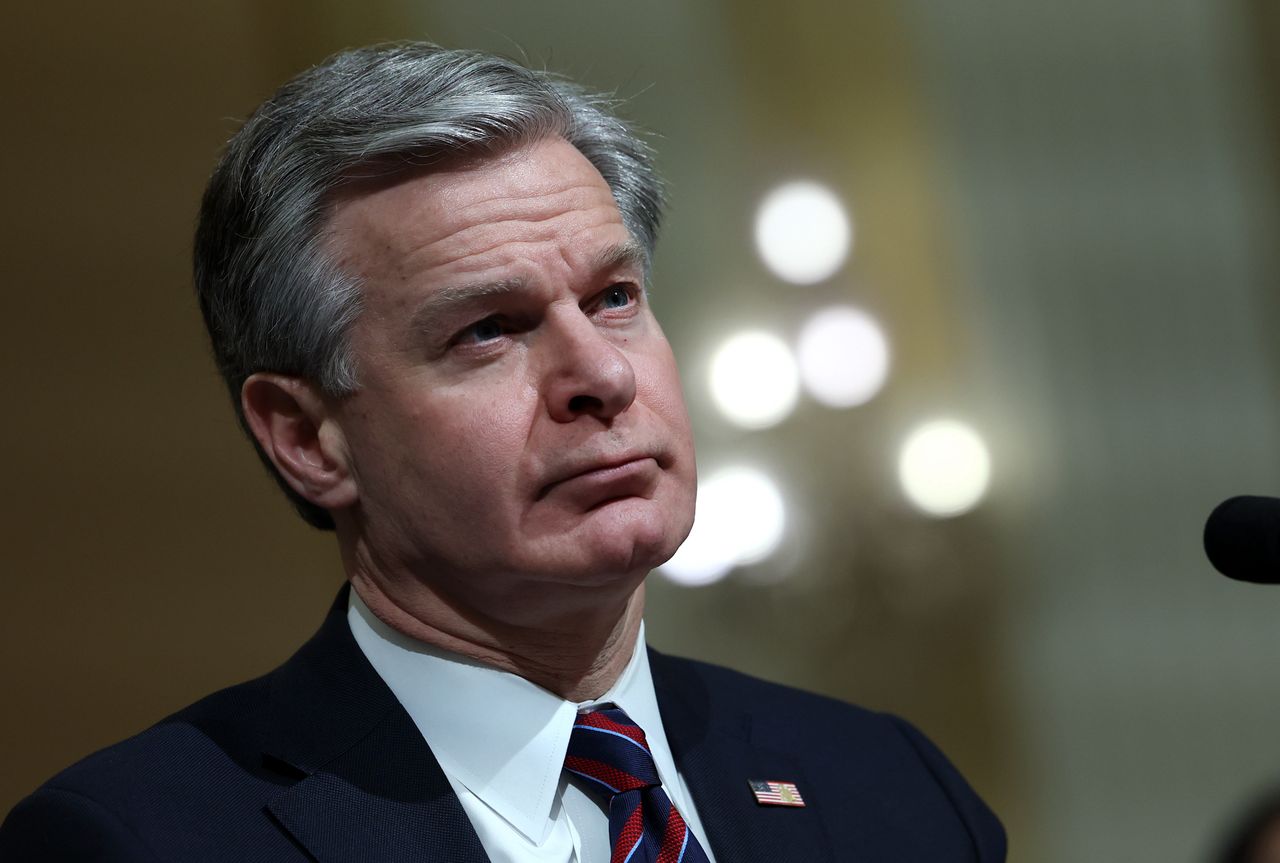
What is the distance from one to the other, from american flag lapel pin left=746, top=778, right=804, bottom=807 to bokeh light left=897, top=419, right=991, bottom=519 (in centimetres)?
125

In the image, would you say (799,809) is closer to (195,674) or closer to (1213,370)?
(195,674)

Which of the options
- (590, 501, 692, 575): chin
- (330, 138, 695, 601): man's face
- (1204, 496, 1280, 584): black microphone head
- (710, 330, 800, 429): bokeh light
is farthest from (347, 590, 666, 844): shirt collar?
(710, 330, 800, 429): bokeh light

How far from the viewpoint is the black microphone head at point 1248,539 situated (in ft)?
4.12

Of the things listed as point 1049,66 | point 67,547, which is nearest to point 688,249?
point 1049,66

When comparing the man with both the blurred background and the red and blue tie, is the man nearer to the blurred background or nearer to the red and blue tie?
the red and blue tie

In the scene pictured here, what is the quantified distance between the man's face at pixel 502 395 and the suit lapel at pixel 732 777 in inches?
14.0

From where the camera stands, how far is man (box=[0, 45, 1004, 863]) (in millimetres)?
1735

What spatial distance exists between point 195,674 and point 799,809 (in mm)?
1337

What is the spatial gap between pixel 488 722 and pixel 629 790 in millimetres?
193

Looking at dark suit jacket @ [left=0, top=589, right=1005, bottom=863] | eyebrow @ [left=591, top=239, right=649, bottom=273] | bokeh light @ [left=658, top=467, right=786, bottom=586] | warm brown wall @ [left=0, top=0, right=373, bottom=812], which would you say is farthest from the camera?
bokeh light @ [left=658, top=467, right=786, bottom=586]

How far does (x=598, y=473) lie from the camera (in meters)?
1.76

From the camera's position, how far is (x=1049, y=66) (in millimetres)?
3363

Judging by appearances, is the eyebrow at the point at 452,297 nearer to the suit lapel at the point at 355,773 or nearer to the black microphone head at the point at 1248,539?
the suit lapel at the point at 355,773

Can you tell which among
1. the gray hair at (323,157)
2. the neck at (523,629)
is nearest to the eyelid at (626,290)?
the gray hair at (323,157)
